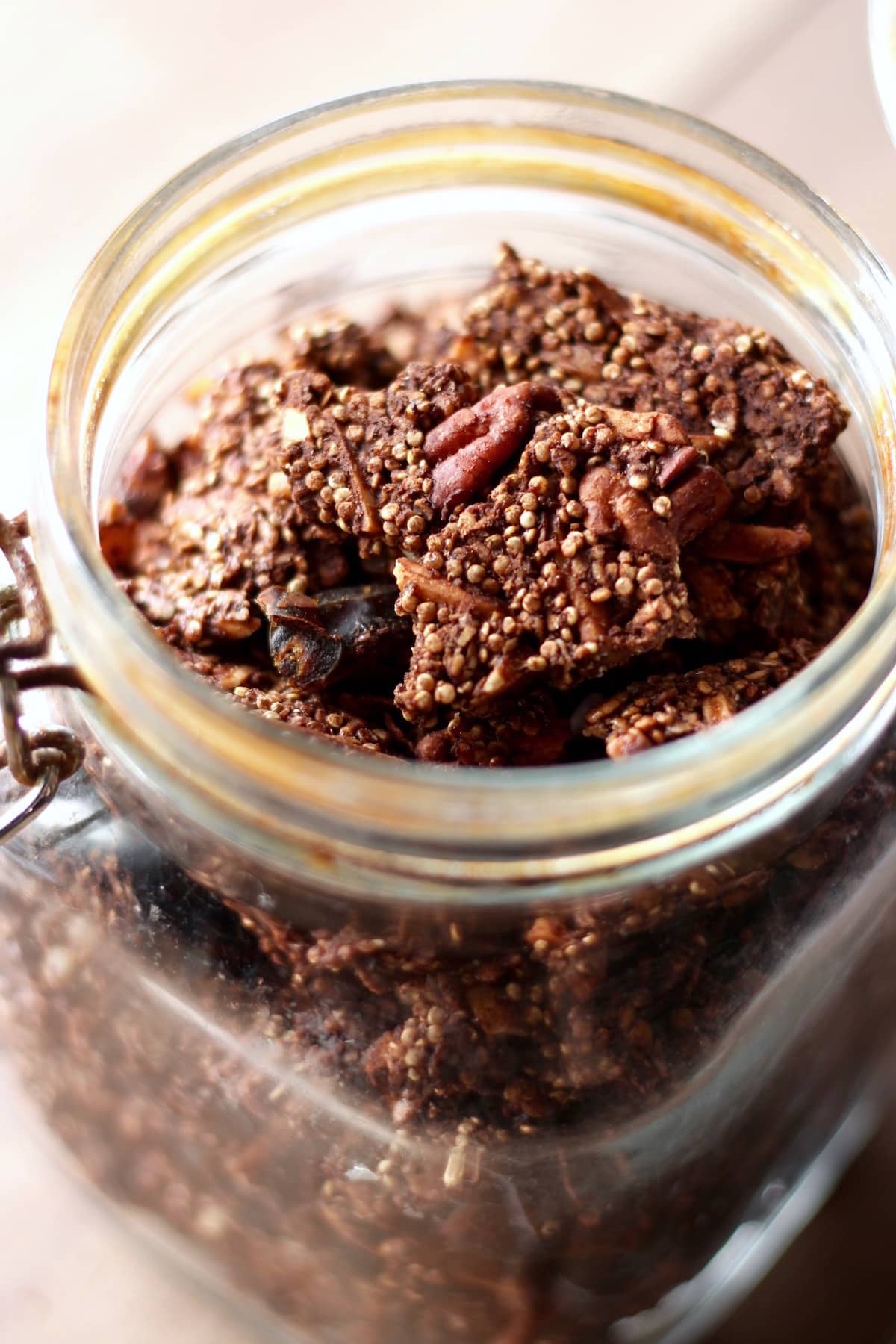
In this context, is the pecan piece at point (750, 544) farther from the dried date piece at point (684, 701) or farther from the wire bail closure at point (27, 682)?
the wire bail closure at point (27, 682)

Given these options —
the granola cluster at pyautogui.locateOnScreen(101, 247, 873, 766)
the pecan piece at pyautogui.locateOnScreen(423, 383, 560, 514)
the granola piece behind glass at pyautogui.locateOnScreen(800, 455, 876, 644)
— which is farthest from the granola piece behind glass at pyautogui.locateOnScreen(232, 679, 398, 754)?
the granola piece behind glass at pyautogui.locateOnScreen(800, 455, 876, 644)

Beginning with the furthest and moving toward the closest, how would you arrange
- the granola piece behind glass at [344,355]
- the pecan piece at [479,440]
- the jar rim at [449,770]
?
1. the granola piece behind glass at [344,355]
2. the pecan piece at [479,440]
3. the jar rim at [449,770]

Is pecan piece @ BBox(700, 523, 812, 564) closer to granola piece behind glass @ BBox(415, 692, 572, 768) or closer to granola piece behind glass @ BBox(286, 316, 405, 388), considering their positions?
granola piece behind glass @ BBox(415, 692, 572, 768)

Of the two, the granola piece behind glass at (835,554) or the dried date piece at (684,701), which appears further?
the granola piece behind glass at (835,554)

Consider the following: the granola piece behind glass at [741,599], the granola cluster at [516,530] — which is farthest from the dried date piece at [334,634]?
the granola piece behind glass at [741,599]

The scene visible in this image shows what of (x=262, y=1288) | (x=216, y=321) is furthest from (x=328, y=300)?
(x=262, y=1288)

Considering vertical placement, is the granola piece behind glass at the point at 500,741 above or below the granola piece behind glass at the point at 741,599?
below

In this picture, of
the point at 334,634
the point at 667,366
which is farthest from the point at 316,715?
the point at 667,366
